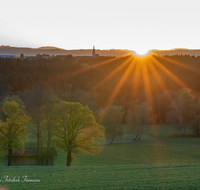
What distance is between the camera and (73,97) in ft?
331

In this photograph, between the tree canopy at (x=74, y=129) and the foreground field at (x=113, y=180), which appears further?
the tree canopy at (x=74, y=129)

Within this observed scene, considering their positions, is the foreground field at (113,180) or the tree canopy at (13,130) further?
the tree canopy at (13,130)

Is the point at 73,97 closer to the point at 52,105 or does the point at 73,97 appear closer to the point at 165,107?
the point at 165,107

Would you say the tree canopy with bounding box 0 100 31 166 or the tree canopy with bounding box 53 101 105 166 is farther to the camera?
the tree canopy with bounding box 53 101 105 166

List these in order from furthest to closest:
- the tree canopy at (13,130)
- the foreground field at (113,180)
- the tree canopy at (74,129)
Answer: the tree canopy at (74,129) → the tree canopy at (13,130) → the foreground field at (113,180)

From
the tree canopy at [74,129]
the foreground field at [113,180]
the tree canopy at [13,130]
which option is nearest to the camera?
the foreground field at [113,180]

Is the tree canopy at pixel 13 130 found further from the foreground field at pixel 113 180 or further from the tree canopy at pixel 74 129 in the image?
the foreground field at pixel 113 180

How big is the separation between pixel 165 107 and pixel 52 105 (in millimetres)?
70483

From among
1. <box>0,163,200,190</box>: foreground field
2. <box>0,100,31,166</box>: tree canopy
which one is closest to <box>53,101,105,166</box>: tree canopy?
<box>0,100,31,166</box>: tree canopy

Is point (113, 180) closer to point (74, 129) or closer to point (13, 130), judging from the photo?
point (74, 129)

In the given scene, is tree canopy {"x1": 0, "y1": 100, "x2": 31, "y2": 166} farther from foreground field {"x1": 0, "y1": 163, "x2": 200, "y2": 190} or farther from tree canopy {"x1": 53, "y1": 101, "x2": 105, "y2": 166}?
foreground field {"x1": 0, "y1": 163, "x2": 200, "y2": 190}

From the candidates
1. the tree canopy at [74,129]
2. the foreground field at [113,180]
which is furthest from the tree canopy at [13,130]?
the foreground field at [113,180]

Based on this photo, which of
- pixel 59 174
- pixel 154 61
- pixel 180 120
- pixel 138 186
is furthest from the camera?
pixel 154 61

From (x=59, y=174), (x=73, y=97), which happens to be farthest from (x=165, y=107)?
(x=59, y=174)
